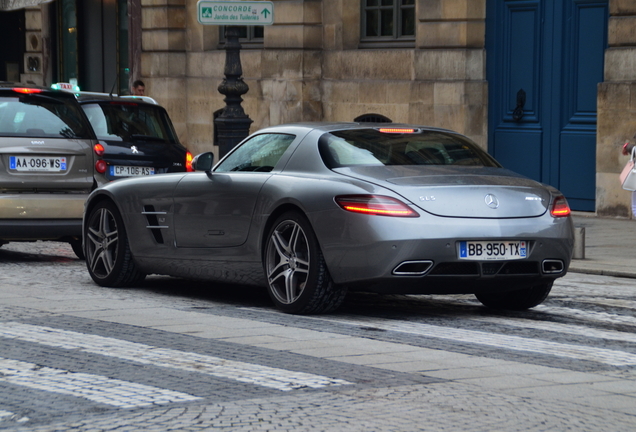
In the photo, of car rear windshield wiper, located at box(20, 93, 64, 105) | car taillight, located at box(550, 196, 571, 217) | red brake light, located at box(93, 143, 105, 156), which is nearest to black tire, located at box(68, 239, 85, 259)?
red brake light, located at box(93, 143, 105, 156)

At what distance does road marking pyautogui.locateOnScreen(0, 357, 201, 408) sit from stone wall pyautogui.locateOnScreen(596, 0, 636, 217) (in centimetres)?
1182

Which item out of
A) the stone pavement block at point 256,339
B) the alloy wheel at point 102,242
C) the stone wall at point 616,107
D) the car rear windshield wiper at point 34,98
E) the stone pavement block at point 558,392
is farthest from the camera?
the stone wall at point 616,107

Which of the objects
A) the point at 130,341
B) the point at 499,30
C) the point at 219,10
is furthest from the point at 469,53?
the point at 130,341

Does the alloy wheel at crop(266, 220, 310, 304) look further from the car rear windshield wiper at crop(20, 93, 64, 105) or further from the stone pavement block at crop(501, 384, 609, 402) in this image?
the car rear windshield wiper at crop(20, 93, 64, 105)

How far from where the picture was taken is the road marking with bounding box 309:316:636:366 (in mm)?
6773

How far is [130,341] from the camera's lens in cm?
705

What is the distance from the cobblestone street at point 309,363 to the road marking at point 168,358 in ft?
0.04

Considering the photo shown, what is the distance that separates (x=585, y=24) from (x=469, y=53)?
6.63 ft

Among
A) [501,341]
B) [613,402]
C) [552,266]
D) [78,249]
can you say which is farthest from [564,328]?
[78,249]

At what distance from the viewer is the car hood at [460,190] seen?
25.5ft

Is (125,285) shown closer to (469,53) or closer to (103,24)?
(469,53)

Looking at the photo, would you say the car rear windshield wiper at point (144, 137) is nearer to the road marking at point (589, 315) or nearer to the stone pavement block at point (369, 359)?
the road marking at point (589, 315)

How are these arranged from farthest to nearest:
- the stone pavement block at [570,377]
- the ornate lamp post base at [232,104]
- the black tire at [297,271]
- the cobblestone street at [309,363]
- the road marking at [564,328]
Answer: the ornate lamp post base at [232,104], the black tire at [297,271], the road marking at [564,328], the stone pavement block at [570,377], the cobblestone street at [309,363]

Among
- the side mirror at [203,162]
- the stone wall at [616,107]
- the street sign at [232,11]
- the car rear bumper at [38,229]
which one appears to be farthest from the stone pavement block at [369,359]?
the stone wall at [616,107]
